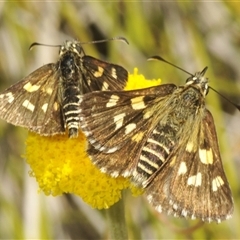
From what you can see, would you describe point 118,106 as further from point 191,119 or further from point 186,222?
point 186,222

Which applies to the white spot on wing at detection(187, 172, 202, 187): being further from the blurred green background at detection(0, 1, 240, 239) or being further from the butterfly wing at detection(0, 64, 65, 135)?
the blurred green background at detection(0, 1, 240, 239)

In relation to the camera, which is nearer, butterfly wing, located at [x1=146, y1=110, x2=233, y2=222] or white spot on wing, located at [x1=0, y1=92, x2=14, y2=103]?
butterfly wing, located at [x1=146, y1=110, x2=233, y2=222]

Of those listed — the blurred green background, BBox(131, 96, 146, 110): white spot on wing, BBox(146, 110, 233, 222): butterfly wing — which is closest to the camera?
BBox(146, 110, 233, 222): butterfly wing

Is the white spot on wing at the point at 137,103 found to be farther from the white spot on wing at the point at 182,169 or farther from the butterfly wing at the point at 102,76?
the white spot on wing at the point at 182,169

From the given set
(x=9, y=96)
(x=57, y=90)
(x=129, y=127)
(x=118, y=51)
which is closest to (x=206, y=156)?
(x=129, y=127)

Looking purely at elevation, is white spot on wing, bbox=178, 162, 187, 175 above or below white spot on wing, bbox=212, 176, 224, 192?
above

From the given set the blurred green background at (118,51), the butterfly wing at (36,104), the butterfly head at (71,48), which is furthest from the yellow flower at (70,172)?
the blurred green background at (118,51)

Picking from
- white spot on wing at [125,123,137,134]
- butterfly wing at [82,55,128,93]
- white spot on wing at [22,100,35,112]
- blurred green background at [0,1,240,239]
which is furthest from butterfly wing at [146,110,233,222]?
blurred green background at [0,1,240,239]

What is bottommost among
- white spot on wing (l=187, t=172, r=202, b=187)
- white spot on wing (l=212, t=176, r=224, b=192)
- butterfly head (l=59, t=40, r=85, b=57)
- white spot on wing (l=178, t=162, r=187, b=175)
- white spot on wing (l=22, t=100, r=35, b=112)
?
white spot on wing (l=212, t=176, r=224, b=192)
